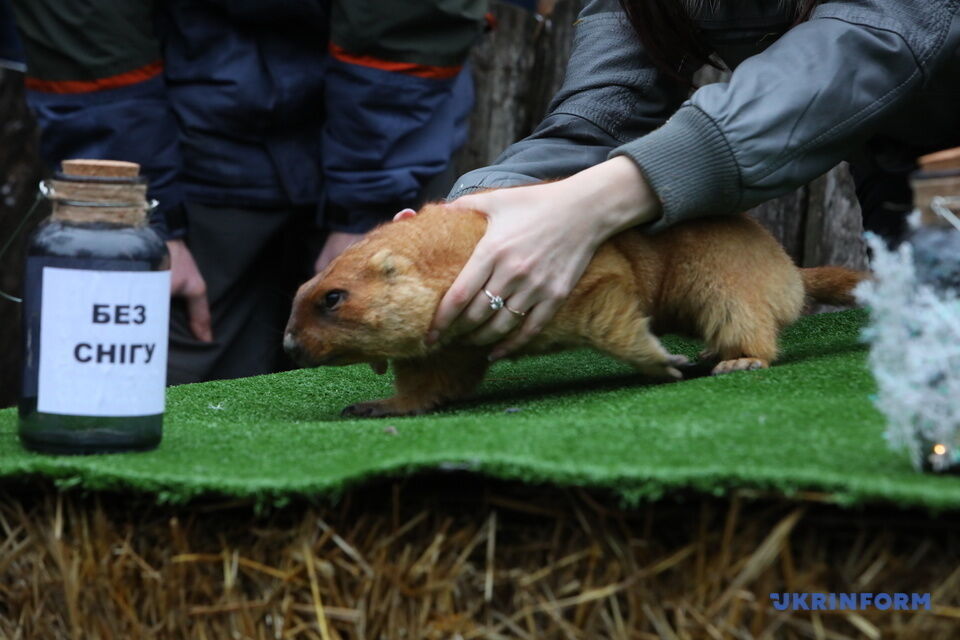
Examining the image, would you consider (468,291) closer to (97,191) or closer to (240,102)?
(97,191)

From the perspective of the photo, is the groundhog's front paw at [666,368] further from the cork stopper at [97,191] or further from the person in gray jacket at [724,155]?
the cork stopper at [97,191]

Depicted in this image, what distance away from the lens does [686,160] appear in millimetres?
2201

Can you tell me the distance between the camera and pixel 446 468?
144 cm

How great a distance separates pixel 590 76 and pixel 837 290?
80 cm

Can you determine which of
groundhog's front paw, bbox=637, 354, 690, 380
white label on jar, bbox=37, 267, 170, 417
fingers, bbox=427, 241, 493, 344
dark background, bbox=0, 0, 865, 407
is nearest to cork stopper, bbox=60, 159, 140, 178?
white label on jar, bbox=37, 267, 170, 417

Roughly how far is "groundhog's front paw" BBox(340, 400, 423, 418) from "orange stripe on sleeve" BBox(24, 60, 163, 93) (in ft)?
4.89

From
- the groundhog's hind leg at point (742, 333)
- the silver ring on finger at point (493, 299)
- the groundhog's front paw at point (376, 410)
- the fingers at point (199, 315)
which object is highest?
the silver ring on finger at point (493, 299)

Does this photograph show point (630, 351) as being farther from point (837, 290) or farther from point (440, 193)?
point (440, 193)

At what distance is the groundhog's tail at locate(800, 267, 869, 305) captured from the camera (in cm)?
281

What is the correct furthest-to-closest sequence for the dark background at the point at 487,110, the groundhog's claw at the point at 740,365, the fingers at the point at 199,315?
the dark background at the point at 487,110, the fingers at the point at 199,315, the groundhog's claw at the point at 740,365

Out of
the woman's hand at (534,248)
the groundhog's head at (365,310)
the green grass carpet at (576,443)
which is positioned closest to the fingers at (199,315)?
the green grass carpet at (576,443)

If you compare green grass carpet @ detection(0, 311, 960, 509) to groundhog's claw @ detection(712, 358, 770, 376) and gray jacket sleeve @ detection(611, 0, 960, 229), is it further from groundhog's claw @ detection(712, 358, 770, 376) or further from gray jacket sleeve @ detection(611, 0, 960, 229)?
gray jacket sleeve @ detection(611, 0, 960, 229)

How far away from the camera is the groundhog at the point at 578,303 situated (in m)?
2.17

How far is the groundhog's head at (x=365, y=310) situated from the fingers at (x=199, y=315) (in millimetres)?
1393
